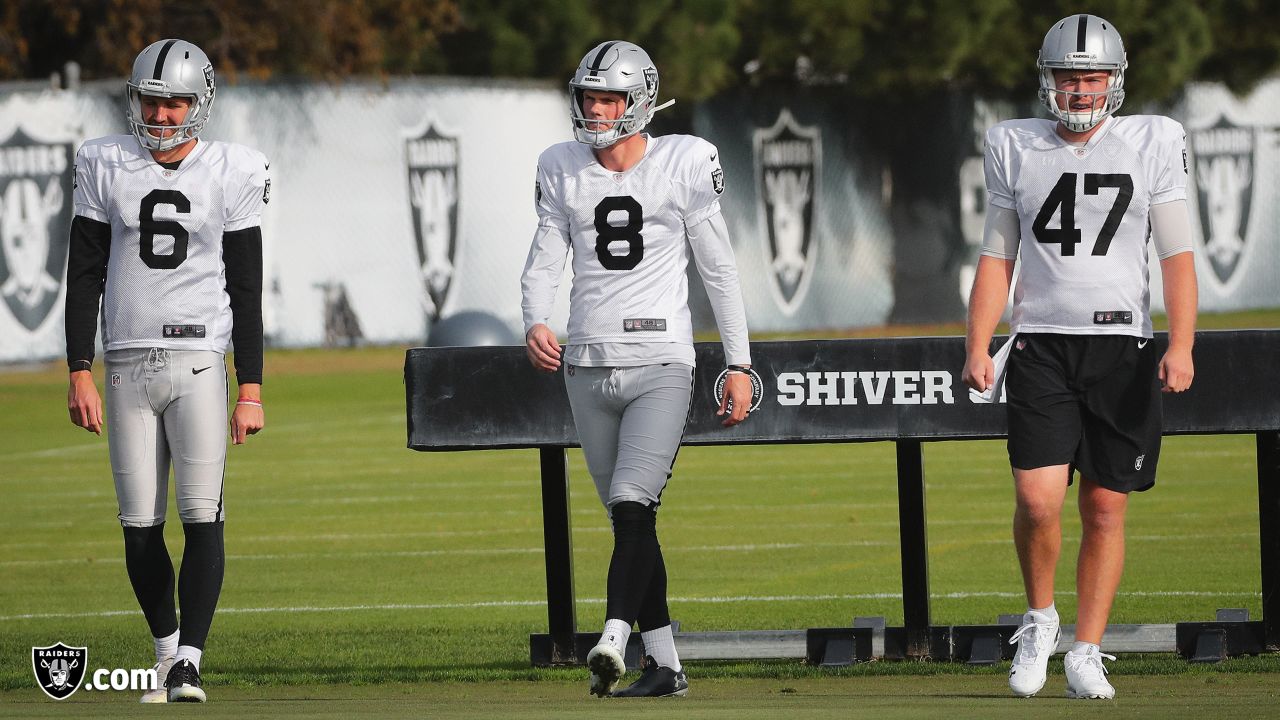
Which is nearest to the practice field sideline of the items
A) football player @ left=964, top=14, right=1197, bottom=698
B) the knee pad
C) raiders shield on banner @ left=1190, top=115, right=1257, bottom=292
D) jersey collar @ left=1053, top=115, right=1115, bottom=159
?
football player @ left=964, top=14, right=1197, bottom=698

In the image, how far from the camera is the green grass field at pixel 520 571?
6465 mm

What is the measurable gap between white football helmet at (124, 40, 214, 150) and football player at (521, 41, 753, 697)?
1.13 meters

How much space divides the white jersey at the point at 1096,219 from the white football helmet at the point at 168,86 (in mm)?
2533

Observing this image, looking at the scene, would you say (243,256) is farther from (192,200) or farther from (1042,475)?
(1042,475)

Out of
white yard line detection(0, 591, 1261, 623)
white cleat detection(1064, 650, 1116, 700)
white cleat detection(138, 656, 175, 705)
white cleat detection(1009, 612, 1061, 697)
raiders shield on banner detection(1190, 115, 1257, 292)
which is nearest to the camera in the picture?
white cleat detection(1064, 650, 1116, 700)

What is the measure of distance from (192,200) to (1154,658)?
3.64m

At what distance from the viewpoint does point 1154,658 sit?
6.92m

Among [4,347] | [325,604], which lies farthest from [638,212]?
[4,347]

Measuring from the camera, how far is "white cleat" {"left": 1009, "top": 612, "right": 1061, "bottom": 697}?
5.98 metres

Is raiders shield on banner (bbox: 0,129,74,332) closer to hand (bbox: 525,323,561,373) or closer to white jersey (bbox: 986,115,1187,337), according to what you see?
hand (bbox: 525,323,561,373)

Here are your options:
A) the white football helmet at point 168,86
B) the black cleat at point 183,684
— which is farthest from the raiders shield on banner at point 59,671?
the white football helmet at point 168,86

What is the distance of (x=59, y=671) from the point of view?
265 inches

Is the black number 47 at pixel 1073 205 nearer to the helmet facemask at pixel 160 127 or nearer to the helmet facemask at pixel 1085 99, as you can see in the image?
the helmet facemask at pixel 1085 99

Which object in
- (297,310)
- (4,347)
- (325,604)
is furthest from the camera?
(297,310)
